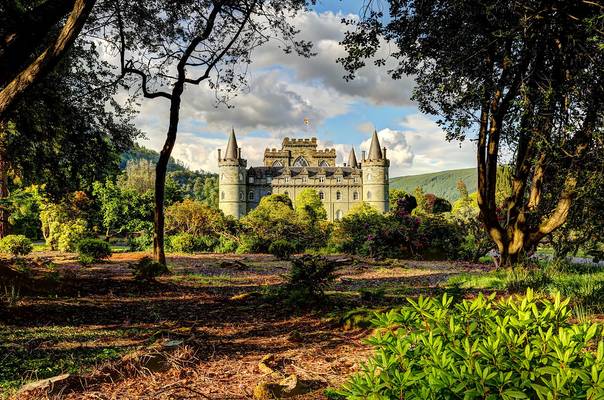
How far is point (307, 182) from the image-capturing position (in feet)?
245

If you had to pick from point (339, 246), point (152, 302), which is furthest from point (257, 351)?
point (339, 246)

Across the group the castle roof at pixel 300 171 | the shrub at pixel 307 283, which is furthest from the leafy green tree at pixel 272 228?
the castle roof at pixel 300 171

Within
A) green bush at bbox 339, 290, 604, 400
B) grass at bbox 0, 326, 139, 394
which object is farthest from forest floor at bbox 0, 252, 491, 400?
green bush at bbox 339, 290, 604, 400

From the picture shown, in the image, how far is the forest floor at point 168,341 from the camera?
317cm

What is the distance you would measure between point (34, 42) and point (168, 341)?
405 cm

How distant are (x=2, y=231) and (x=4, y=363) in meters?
17.8

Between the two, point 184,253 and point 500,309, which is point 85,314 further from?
point 184,253

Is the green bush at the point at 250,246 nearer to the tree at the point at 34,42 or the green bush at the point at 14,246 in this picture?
the green bush at the point at 14,246

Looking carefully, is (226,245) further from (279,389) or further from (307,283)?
(279,389)

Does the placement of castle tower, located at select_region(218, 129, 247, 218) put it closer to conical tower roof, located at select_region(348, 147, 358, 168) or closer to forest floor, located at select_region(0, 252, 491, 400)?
conical tower roof, located at select_region(348, 147, 358, 168)

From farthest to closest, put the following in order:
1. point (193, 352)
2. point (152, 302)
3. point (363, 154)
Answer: point (363, 154) < point (152, 302) < point (193, 352)

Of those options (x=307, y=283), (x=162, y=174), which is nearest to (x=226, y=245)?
(x=162, y=174)

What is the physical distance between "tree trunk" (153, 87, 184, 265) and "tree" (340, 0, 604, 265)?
18.5 ft

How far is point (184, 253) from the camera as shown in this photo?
21453mm
